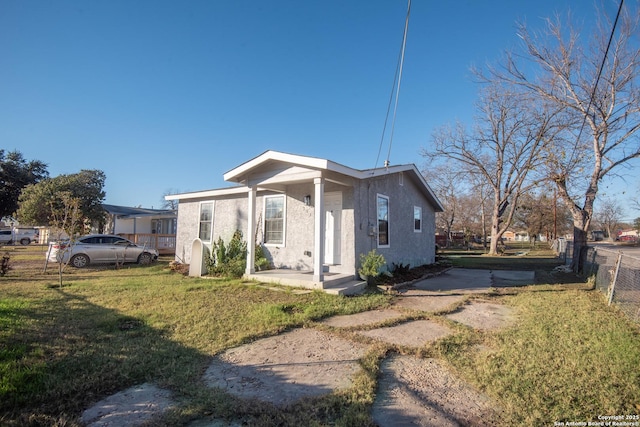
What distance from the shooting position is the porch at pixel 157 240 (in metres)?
18.4

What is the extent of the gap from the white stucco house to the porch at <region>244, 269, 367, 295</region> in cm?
3

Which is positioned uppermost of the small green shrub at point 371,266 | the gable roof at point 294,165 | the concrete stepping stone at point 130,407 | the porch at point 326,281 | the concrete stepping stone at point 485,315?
the gable roof at point 294,165

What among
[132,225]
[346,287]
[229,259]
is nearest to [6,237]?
[132,225]

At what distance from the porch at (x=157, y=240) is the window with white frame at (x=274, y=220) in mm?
10809

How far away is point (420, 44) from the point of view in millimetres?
8453

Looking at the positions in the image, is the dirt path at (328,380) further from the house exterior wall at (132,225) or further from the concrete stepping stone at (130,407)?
the house exterior wall at (132,225)

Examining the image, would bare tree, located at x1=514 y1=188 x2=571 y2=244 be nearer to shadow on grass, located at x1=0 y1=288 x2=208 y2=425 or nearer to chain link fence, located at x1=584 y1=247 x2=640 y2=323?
chain link fence, located at x1=584 y1=247 x2=640 y2=323

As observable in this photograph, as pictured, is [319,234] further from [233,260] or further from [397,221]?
[397,221]

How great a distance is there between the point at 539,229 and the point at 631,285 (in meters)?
43.2

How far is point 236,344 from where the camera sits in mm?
4289

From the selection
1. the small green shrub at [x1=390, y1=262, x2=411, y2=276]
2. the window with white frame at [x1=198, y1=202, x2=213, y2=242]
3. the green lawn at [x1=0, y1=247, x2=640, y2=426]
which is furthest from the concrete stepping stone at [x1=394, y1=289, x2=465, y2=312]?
the window with white frame at [x1=198, y1=202, x2=213, y2=242]

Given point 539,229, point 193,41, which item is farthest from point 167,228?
point 539,229

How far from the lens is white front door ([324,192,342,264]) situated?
361 inches

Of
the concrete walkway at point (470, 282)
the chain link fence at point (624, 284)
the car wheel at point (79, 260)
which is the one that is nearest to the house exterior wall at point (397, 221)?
the concrete walkway at point (470, 282)
